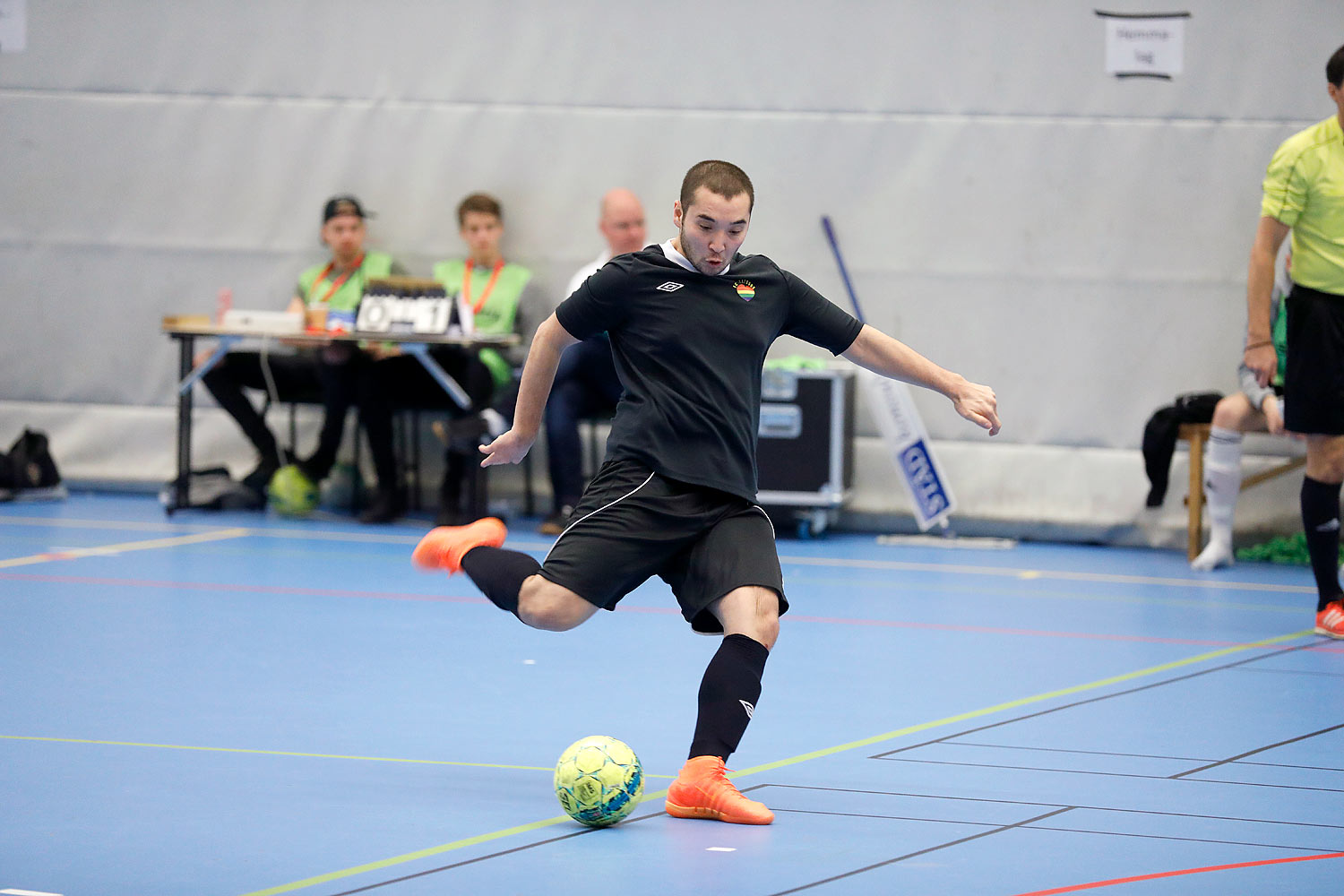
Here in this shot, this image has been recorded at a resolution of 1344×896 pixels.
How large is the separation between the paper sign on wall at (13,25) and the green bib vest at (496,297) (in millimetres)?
3119

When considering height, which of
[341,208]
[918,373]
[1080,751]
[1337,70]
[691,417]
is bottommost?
[1080,751]

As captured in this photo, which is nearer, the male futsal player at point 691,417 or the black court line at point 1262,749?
the male futsal player at point 691,417

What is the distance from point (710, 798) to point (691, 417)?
0.84 metres

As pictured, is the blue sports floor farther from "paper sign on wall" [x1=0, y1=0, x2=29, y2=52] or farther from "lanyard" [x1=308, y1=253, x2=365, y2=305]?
"paper sign on wall" [x1=0, y1=0, x2=29, y2=52]

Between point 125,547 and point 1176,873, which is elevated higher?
point 1176,873

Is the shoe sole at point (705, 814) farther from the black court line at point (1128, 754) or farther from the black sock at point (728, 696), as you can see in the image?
the black court line at point (1128, 754)

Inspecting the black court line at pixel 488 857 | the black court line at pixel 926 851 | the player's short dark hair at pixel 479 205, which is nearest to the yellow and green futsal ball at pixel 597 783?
the black court line at pixel 488 857

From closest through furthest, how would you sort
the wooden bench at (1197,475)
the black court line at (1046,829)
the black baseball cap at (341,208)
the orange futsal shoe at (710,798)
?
the black court line at (1046,829) < the orange futsal shoe at (710,798) < the wooden bench at (1197,475) < the black baseball cap at (341,208)

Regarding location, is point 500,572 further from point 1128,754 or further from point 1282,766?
point 1282,766

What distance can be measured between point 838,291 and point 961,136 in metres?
1.06

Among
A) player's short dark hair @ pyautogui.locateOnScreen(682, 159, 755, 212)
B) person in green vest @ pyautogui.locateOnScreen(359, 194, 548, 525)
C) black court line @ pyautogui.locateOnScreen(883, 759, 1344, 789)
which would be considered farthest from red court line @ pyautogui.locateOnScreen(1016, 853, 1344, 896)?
person in green vest @ pyautogui.locateOnScreen(359, 194, 548, 525)

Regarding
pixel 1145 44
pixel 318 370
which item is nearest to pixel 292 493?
pixel 318 370

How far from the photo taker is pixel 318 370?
30.1 feet

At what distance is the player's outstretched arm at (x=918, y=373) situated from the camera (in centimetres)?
359
